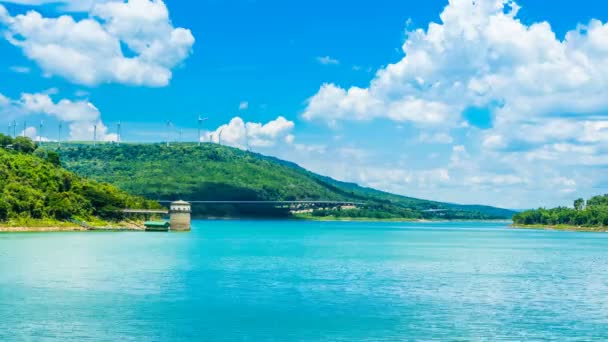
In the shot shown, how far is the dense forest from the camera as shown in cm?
14425

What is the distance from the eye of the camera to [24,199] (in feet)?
477

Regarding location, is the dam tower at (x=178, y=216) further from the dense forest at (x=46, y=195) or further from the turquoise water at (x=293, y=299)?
the turquoise water at (x=293, y=299)

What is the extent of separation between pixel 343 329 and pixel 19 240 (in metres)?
88.3

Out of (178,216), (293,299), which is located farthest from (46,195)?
(293,299)

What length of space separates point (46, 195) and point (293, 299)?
112153mm

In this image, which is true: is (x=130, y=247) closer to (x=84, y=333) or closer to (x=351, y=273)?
(x=351, y=273)

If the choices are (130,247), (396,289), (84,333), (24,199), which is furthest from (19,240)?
(84,333)

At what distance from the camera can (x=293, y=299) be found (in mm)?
52969

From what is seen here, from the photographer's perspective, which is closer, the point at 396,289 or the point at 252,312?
the point at 252,312

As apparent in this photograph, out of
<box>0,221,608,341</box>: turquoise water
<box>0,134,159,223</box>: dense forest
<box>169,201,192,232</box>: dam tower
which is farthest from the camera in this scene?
<box>169,201,192,232</box>: dam tower

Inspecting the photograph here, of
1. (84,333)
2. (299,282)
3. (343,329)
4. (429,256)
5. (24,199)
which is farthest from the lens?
(24,199)

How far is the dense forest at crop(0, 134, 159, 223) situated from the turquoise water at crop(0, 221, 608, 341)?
2329 inches

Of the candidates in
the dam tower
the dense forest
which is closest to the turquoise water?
the dense forest

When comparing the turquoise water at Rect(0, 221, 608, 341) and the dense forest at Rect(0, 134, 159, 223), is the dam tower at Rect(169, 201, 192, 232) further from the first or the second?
the turquoise water at Rect(0, 221, 608, 341)
